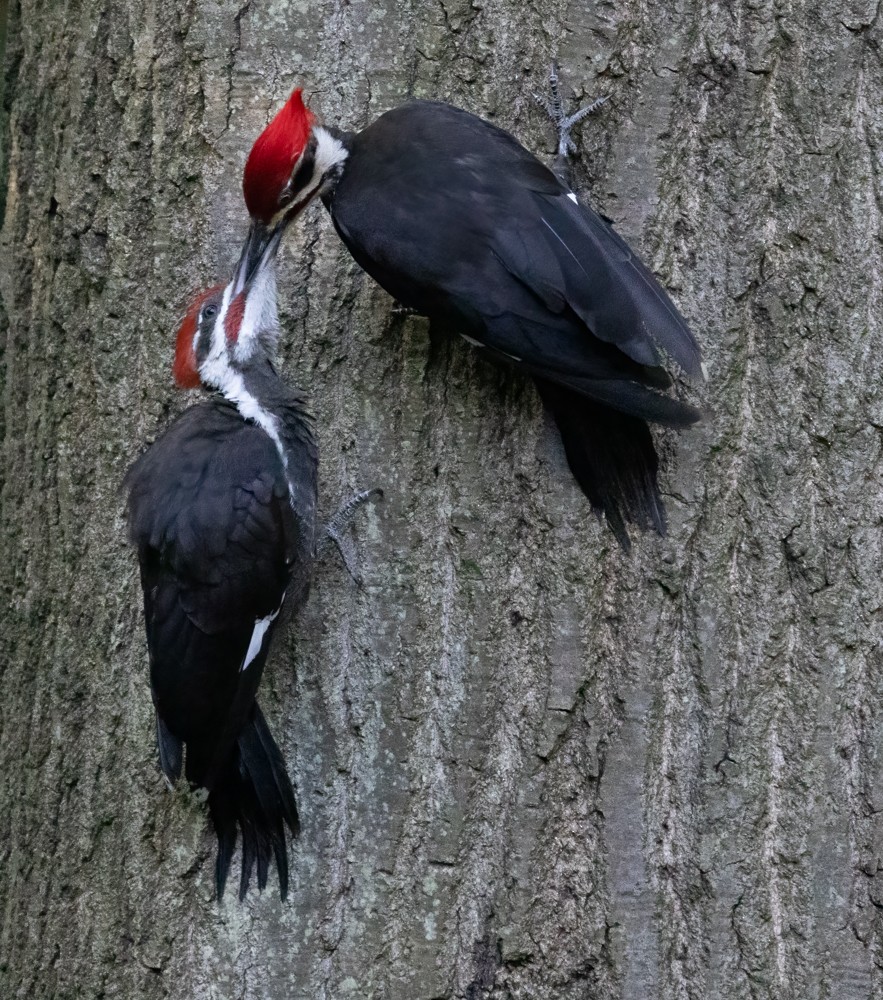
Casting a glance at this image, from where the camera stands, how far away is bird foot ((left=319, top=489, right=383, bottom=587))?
6.77ft

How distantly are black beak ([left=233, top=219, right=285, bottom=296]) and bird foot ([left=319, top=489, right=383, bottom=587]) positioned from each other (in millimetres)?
469

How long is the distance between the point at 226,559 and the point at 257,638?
0.17 meters

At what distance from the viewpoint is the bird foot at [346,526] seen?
81.3 inches

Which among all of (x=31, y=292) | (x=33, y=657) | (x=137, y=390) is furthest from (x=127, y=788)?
(x=31, y=292)

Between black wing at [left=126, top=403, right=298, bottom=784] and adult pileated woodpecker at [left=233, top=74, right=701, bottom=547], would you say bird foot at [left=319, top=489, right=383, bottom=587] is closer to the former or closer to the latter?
black wing at [left=126, top=403, right=298, bottom=784]

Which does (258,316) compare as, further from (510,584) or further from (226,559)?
(510,584)

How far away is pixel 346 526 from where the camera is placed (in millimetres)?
2064

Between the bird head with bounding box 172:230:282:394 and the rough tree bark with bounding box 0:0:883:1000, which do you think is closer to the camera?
the rough tree bark with bounding box 0:0:883:1000

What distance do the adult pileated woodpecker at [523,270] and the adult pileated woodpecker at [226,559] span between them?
198 millimetres

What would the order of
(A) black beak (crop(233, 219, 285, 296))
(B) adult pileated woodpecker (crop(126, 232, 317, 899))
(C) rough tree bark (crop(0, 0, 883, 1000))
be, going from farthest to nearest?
(A) black beak (crop(233, 219, 285, 296)) < (B) adult pileated woodpecker (crop(126, 232, 317, 899)) < (C) rough tree bark (crop(0, 0, 883, 1000))

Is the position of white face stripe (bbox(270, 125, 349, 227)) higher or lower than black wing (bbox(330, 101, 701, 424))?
higher

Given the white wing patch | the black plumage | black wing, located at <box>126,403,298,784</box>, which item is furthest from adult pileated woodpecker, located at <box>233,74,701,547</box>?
the white wing patch

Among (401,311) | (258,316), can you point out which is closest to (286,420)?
(258,316)

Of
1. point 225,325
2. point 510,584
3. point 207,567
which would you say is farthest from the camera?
point 225,325
